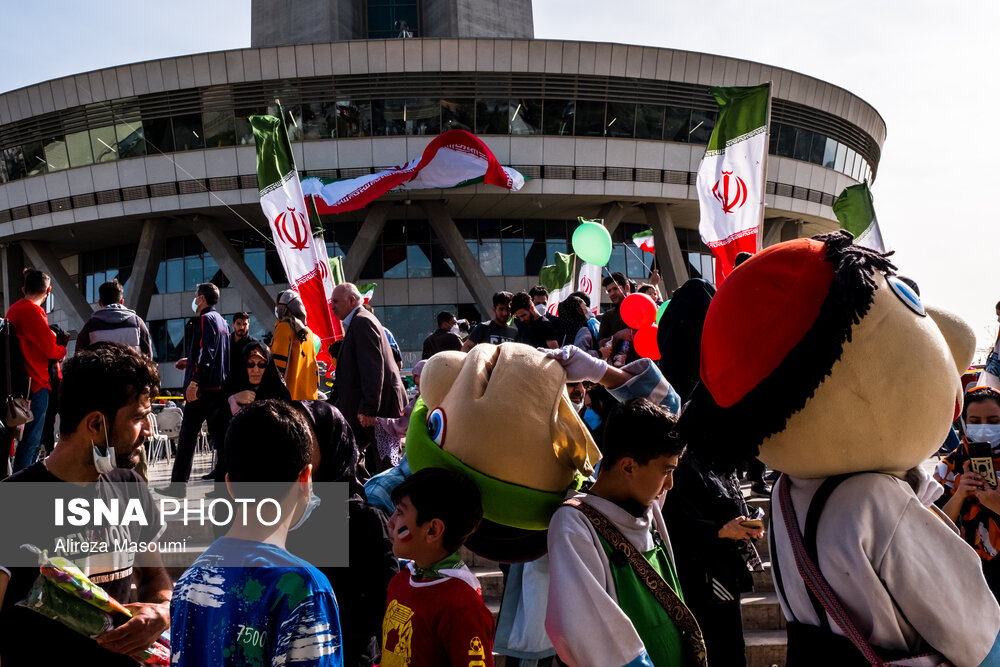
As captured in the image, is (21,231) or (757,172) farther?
(21,231)

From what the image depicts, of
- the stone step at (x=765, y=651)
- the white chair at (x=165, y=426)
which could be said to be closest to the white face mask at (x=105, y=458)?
the stone step at (x=765, y=651)

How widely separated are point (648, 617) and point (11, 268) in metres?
36.1

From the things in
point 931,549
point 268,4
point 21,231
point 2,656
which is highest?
point 268,4

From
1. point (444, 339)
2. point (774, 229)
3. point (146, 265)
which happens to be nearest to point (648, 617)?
point (444, 339)

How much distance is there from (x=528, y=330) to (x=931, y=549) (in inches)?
227

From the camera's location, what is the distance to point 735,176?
317 inches

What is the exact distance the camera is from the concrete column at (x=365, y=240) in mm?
28812

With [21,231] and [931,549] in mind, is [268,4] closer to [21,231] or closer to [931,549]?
[21,231]

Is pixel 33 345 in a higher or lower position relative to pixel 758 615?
higher

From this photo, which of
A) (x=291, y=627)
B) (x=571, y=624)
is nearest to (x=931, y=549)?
(x=571, y=624)

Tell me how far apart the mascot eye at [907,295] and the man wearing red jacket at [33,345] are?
6499mm

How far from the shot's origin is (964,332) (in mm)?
2186

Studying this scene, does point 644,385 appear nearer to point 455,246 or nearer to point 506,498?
point 506,498

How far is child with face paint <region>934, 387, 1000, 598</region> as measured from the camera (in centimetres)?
369
